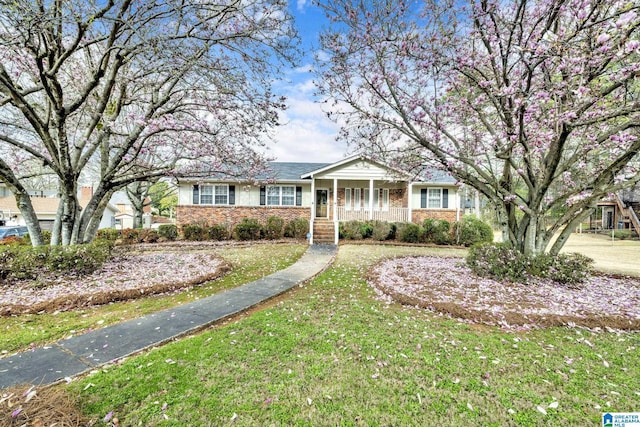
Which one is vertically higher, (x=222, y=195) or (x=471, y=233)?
(x=222, y=195)

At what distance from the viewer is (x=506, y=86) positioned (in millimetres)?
5504

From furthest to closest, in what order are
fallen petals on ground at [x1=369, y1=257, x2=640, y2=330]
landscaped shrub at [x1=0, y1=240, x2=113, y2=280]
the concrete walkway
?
landscaped shrub at [x1=0, y1=240, x2=113, y2=280], fallen petals on ground at [x1=369, y1=257, x2=640, y2=330], the concrete walkway

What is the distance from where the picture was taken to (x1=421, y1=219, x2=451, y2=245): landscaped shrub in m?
14.2

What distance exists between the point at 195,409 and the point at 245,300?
290 centimetres

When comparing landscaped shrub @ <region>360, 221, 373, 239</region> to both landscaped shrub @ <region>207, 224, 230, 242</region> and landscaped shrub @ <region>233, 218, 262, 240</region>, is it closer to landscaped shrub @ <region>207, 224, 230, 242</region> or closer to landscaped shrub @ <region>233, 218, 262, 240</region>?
landscaped shrub @ <region>233, 218, 262, 240</region>

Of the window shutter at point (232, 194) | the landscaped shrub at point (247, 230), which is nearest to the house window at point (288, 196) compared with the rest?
the landscaped shrub at point (247, 230)

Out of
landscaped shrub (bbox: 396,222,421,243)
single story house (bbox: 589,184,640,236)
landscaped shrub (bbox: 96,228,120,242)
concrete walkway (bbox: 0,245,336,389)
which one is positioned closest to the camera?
concrete walkway (bbox: 0,245,336,389)

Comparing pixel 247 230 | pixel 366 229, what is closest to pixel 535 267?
pixel 366 229

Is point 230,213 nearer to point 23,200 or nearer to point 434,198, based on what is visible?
point 23,200

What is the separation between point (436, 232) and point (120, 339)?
1389cm

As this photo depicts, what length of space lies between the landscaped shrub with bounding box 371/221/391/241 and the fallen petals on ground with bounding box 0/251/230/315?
8575mm

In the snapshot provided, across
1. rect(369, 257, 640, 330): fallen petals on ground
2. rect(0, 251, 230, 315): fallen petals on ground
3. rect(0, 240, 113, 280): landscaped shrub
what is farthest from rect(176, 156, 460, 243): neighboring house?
rect(0, 240, 113, 280): landscaped shrub

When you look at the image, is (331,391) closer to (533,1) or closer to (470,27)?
(470,27)

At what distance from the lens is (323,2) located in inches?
242
